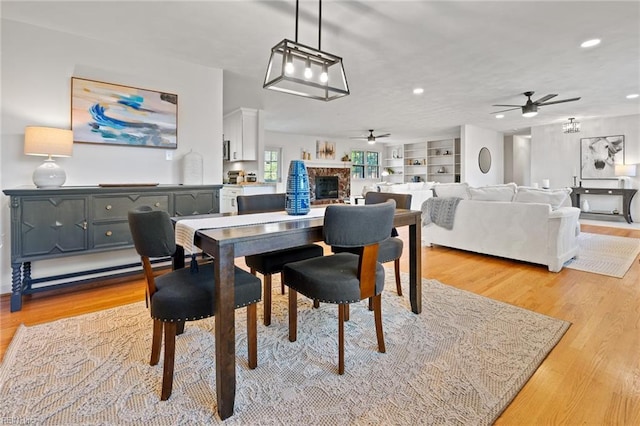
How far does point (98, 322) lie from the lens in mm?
2207

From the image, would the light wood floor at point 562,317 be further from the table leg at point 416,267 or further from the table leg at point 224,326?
the table leg at point 224,326

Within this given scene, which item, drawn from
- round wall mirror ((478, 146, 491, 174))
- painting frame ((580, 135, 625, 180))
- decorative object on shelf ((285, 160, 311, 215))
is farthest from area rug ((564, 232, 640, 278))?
round wall mirror ((478, 146, 491, 174))

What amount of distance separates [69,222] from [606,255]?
599 cm

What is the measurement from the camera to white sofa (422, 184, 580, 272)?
11.0 feet

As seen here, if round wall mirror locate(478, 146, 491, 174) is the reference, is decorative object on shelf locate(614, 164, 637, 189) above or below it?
below

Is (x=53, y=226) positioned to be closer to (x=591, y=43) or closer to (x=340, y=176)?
(x=591, y=43)

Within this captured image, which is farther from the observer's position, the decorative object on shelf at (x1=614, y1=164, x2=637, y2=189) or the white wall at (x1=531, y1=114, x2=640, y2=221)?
the white wall at (x1=531, y1=114, x2=640, y2=221)

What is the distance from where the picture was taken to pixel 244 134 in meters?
6.03

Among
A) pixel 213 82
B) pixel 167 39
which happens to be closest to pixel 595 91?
pixel 213 82

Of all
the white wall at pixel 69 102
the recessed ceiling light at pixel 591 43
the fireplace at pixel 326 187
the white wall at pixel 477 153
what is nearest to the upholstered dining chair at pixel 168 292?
the white wall at pixel 69 102

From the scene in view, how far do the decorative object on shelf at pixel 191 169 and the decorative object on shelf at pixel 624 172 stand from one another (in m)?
8.38

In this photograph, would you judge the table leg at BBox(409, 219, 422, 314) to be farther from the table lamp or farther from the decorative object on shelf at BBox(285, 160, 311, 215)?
the table lamp

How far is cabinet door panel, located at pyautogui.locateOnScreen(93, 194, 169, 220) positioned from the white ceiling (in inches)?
61.4

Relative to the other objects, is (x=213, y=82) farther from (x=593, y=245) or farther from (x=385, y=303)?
(x=593, y=245)
